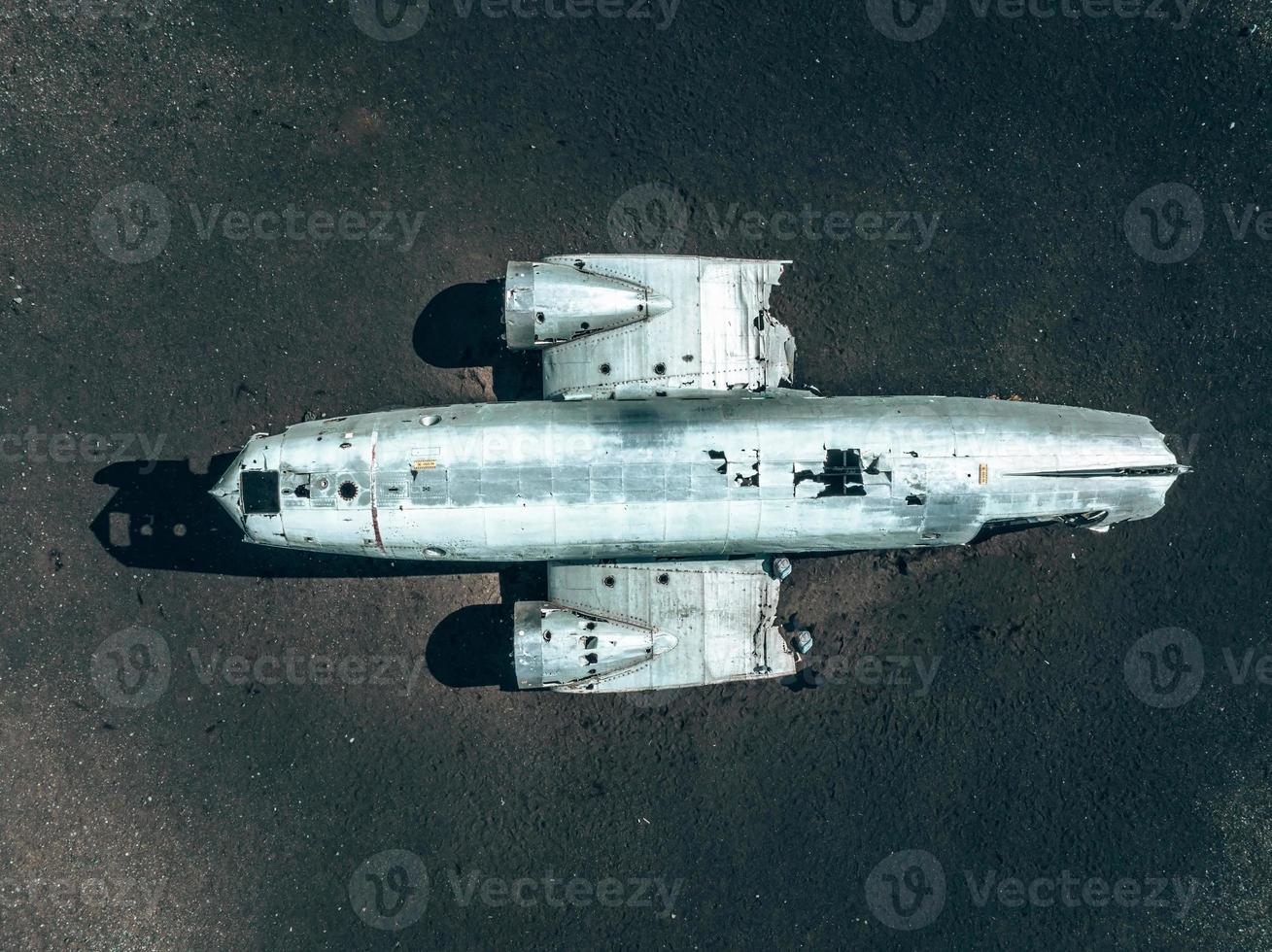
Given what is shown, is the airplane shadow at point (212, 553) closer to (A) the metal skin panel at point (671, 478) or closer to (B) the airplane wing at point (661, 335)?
(A) the metal skin panel at point (671, 478)

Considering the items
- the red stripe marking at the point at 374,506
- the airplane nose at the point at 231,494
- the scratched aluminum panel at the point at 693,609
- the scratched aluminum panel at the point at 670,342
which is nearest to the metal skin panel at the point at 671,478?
the red stripe marking at the point at 374,506

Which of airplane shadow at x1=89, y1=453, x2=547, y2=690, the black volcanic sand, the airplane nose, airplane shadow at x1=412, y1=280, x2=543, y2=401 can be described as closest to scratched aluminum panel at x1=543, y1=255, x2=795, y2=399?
airplane shadow at x1=412, y1=280, x2=543, y2=401

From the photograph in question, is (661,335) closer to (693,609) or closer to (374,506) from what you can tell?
(693,609)

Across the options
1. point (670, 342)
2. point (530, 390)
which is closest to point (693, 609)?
point (670, 342)

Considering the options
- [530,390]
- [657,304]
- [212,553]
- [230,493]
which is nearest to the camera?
[230,493]

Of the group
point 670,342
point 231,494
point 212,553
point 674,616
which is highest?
point 670,342

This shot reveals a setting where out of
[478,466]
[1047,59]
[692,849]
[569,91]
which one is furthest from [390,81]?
[692,849]

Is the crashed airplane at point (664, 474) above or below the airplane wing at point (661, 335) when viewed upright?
below

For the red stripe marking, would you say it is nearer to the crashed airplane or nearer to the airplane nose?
the crashed airplane
